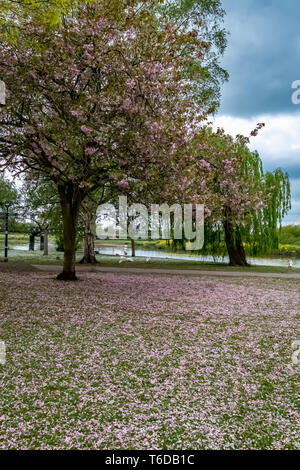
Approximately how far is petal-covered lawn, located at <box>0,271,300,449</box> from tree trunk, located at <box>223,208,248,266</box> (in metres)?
13.0

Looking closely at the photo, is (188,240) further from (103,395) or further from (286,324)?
(103,395)

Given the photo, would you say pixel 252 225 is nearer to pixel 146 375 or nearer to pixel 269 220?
pixel 269 220

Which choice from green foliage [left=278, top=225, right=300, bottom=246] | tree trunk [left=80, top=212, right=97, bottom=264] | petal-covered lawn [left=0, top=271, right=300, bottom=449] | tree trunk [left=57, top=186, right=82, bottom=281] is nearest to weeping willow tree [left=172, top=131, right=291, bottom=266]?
tree trunk [left=80, top=212, right=97, bottom=264]

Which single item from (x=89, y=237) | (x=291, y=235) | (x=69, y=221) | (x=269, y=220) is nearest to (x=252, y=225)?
(x=269, y=220)

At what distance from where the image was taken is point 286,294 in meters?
11.7

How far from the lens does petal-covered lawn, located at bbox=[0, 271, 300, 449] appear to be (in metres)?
3.36

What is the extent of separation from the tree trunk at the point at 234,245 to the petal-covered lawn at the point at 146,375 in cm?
1296

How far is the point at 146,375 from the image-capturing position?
4.69m

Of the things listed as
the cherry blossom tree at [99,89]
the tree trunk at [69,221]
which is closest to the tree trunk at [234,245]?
the tree trunk at [69,221]

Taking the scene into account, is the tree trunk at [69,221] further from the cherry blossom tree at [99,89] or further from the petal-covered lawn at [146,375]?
the petal-covered lawn at [146,375]

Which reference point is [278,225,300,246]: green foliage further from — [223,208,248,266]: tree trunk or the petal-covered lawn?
the petal-covered lawn

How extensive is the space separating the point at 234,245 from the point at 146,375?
1881cm

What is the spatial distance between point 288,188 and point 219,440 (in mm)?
21556
